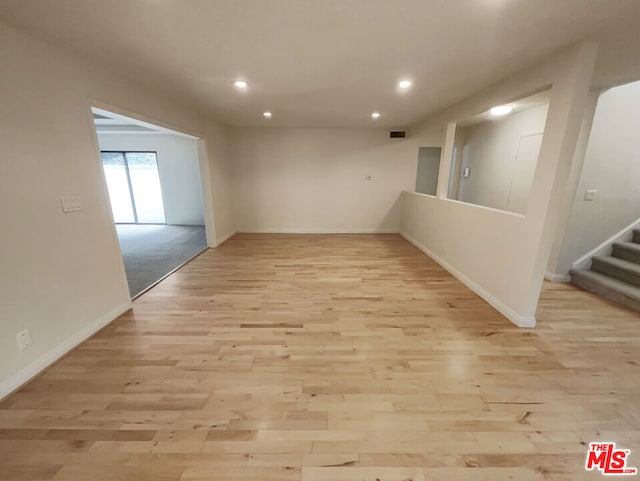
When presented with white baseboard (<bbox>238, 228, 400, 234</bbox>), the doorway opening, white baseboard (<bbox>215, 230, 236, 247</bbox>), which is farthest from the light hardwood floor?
the doorway opening

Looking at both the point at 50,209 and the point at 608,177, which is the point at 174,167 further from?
the point at 608,177

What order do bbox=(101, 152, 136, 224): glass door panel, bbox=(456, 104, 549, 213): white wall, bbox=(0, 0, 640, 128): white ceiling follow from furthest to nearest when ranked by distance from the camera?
bbox=(101, 152, 136, 224): glass door panel < bbox=(456, 104, 549, 213): white wall < bbox=(0, 0, 640, 128): white ceiling

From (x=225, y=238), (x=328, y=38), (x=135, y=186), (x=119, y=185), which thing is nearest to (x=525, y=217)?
(x=328, y=38)

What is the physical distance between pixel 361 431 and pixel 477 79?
11.4 feet

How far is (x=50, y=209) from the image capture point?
6.54 ft

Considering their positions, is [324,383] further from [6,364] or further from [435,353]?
[6,364]

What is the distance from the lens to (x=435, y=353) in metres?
2.10

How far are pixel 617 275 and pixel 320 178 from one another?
5109 mm

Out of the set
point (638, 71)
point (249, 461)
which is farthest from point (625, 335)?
point (249, 461)

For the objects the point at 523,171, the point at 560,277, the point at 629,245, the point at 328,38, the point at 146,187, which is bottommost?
the point at 560,277

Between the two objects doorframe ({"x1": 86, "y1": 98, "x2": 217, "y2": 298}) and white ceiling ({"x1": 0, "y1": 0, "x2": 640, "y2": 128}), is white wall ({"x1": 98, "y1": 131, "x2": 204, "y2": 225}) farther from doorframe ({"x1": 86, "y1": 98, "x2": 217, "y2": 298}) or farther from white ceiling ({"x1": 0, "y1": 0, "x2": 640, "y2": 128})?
white ceiling ({"x1": 0, "y1": 0, "x2": 640, "y2": 128})

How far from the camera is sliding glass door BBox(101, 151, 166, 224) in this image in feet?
23.0

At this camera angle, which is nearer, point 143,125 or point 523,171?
point 143,125

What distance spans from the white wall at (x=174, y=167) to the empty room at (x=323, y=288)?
3460 mm
